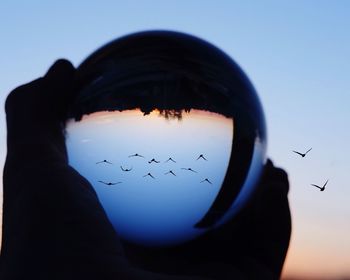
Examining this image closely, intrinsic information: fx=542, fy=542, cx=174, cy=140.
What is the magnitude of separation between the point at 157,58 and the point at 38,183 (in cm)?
89

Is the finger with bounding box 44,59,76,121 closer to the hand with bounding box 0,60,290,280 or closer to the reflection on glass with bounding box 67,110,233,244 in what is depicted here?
the hand with bounding box 0,60,290,280

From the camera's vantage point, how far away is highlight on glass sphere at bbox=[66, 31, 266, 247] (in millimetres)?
2658

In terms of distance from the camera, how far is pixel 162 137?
264cm

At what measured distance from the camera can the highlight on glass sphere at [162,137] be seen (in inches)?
105

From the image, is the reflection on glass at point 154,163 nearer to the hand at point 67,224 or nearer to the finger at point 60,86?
the hand at point 67,224

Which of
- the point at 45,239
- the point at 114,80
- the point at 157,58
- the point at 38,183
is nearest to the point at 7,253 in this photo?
A: the point at 45,239

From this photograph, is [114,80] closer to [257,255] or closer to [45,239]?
[45,239]

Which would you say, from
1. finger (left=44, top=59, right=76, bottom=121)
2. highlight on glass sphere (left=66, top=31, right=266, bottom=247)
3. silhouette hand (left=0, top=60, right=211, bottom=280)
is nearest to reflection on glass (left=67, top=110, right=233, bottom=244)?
highlight on glass sphere (left=66, top=31, right=266, bottom=247)

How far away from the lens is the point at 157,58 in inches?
114

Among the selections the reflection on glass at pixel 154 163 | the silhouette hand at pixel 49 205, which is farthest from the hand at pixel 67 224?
the reflection on glass at pixel 154 163

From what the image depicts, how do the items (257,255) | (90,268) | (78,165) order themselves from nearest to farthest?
(90,268) → (78,165) → (257,255)

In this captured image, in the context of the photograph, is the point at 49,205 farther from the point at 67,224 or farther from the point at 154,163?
the point at 154,163

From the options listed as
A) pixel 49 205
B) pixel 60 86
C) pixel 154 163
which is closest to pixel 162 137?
pixel 154 163

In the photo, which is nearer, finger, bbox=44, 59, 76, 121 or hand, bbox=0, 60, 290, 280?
hand, bbox=0, 60, 290, 280
